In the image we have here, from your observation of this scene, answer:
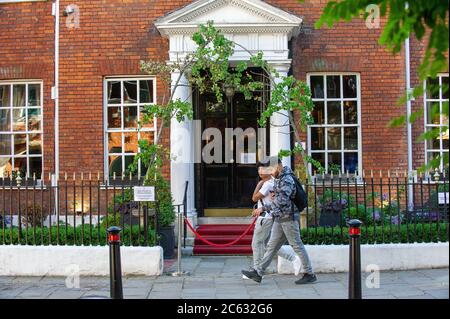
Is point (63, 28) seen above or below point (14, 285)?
above

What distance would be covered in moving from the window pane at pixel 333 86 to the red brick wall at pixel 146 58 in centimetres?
28

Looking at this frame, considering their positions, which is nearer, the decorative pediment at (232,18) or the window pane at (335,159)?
the decorative pediment at (232,18)

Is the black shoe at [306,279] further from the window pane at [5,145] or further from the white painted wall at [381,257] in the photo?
the window pane at [5,145]

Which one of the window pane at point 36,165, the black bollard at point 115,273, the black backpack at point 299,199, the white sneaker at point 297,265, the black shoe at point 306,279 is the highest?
the window pane at point 36,165

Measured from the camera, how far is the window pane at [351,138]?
1238cm

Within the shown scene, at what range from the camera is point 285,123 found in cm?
1163

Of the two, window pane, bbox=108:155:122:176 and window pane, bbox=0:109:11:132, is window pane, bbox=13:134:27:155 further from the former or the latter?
window pane, bbox=108:155:122:176

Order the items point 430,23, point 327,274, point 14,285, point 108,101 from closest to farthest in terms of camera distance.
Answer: point 430,23
point 14,285
point 327,274
point 108,101

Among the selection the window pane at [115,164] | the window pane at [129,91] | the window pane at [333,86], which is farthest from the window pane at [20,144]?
the window pane at [333,86]

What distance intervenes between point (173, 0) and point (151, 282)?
6.10 metres

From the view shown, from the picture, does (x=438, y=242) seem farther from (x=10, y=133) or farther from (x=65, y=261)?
(x=10, y=133)

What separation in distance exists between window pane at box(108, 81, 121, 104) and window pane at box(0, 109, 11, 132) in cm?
218

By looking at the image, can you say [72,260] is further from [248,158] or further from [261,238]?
[248,158]

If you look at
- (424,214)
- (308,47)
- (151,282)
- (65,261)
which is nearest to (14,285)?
(65,261)
